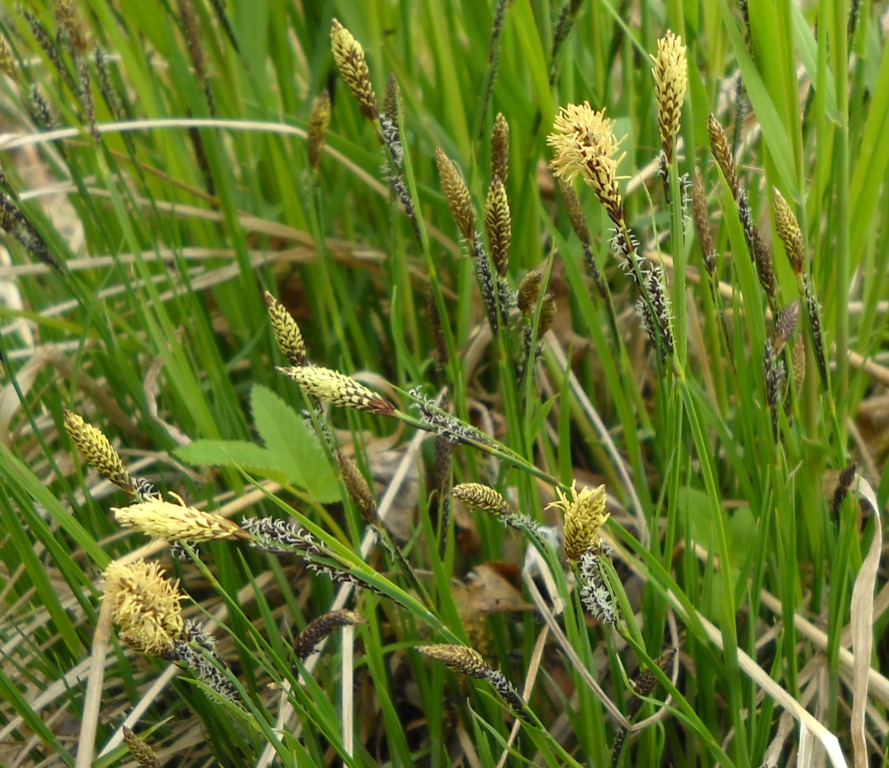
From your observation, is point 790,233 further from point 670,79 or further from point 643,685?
point 643,685

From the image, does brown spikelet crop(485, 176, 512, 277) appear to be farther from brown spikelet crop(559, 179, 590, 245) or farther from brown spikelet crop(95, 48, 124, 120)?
brown spikelet crop(95, 48, 124, 120)

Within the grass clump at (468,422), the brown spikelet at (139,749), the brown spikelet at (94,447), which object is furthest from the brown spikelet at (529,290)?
the brown spikelet at (139,749)

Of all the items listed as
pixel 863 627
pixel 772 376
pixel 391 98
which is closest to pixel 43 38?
pixel 391 98

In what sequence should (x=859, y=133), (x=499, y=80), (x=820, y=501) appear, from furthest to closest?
(x=499, y=80) < (x=859, y=133) < (x=820, y=501)

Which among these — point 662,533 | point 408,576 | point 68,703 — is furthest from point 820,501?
point 68,703

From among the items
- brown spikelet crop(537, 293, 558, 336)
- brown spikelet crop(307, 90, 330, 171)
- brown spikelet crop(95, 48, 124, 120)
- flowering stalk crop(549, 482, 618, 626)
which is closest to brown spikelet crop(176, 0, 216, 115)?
brown spikelet crop(95, 48, 124, 120)

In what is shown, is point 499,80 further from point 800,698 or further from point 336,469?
point 800,698
